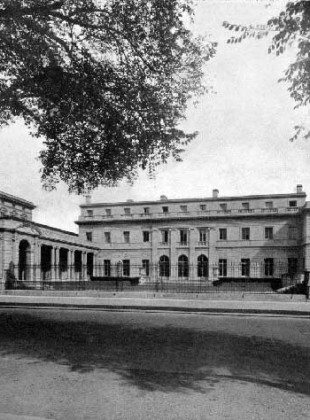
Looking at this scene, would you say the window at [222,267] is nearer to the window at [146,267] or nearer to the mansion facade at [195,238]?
the mansion facade at [195,238]

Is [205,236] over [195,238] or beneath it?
over

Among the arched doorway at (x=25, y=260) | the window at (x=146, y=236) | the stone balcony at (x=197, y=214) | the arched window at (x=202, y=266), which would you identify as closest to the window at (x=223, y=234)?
the stone balcony at (x=197, y=214)

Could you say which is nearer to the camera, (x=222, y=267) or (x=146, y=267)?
(x=222, y=267)

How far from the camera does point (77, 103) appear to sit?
10.4 meters

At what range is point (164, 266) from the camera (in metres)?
47.8

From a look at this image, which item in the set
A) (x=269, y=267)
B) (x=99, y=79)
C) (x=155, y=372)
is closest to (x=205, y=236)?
(x=269, y=267)

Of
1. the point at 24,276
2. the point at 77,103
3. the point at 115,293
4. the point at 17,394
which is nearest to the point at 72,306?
the point at 115,293

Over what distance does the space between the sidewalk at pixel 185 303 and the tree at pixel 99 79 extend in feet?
20.5

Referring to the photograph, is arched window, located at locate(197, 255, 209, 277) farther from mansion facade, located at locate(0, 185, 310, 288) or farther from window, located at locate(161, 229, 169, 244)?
window, located at locate(161, 229, 169, 244)

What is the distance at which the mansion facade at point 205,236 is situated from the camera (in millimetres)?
43500

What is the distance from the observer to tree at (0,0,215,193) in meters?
8.74

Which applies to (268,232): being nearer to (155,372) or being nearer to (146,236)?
(146,236)

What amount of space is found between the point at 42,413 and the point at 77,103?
810 centimetres

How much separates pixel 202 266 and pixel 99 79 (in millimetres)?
36405
